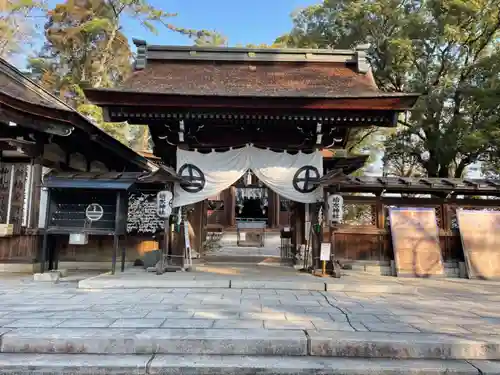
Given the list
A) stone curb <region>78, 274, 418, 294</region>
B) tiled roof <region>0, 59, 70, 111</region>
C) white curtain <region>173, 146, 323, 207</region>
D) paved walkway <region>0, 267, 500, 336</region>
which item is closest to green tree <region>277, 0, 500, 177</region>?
white curtain <region>173, 146, 323, 207</region>

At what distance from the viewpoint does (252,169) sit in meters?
9.31

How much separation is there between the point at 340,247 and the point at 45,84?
22241 millimetres

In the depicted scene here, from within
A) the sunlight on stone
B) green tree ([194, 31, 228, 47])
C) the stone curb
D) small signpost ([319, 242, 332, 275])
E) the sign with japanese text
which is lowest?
the stone curb

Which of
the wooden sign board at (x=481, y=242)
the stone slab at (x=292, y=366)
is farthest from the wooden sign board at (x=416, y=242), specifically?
the stone slab at (x=292, y=366)

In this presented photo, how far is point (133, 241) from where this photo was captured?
10.3 m

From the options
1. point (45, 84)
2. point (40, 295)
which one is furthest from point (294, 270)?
point (45, 84)

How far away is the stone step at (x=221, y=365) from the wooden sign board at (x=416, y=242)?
521cm

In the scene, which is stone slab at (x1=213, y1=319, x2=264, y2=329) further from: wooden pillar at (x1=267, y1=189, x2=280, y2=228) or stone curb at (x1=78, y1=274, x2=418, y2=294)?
wooden pillar at (x1=267, y1=189, x2=280, y2=228)

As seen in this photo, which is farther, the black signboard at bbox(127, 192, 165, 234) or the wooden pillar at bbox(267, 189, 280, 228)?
the wooden pillar at bbox(267, 189, 280, 228)

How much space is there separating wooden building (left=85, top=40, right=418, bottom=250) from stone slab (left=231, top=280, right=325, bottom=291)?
299cm

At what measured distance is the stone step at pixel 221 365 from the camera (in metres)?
3.68

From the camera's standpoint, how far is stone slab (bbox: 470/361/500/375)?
371 cm

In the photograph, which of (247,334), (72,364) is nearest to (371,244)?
(247,334)

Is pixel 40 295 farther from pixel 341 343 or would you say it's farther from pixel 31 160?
pixel 341 343
